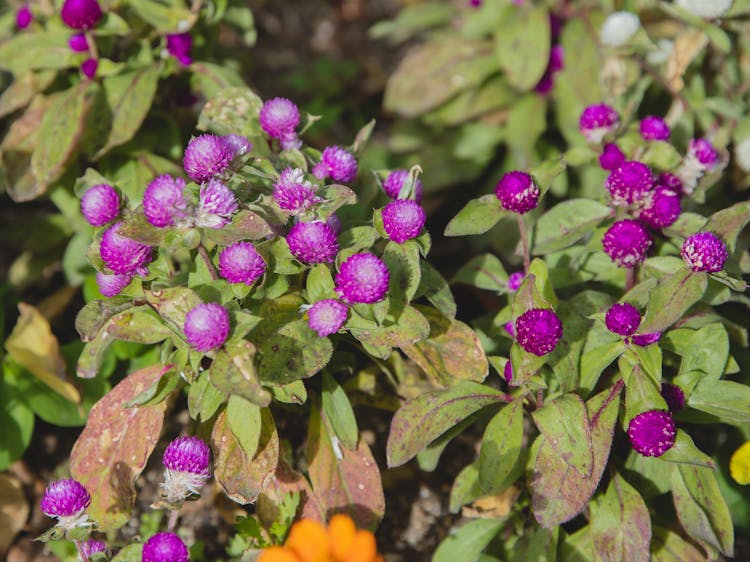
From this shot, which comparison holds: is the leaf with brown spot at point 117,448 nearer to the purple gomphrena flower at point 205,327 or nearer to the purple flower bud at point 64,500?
the purple flower bud at point 64,500

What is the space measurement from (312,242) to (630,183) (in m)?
0.79

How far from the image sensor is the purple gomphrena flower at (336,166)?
204 centimetres

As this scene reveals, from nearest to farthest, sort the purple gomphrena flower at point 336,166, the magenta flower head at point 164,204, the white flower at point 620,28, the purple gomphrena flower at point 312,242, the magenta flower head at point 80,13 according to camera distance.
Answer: the magenta flower head at point 164,204, the purple gomphrena flower at point 312,242, the purple gomphrena flower at point 336,166, the magenta flower head at point 80,13, the white flower at point 620,28

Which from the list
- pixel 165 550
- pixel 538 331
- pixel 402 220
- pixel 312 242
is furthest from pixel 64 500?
pixel 538 331

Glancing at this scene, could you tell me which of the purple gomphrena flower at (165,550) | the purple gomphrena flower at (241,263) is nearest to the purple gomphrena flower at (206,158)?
the purple gomphrena flower at (241,263)

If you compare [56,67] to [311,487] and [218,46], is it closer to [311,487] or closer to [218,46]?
[218,46]

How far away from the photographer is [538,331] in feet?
5.72

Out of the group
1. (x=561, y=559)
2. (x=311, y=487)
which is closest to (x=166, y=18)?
(x=311, y=487)

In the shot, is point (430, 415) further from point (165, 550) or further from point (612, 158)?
point (612, 158)

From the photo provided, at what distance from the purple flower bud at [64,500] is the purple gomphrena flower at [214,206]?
58 centimetres

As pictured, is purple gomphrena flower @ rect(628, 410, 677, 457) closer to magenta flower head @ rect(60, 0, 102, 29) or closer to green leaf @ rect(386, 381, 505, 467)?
green leaf @ rect(386, 381, 505, 467)

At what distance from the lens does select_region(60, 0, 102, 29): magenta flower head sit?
2.36 metres

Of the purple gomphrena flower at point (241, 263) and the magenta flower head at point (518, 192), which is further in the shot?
the magenta flower head at point (518, 192)

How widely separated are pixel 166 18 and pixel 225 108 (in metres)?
0.49
